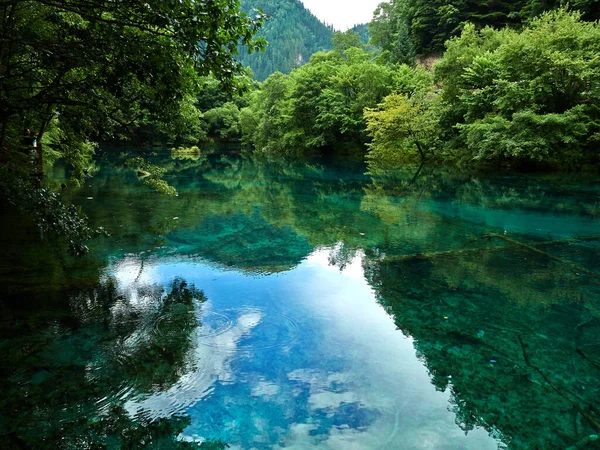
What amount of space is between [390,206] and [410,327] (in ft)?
29.6

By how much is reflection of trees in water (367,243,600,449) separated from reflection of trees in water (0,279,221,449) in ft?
8.60

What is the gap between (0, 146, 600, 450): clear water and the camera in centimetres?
338

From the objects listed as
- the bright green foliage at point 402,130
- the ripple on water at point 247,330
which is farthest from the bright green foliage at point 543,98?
the ripple on water at point 247,330

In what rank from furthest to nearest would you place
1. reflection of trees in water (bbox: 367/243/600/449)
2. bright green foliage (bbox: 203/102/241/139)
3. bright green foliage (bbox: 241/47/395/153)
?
bright green foliage (bbox: 203/102/241/139) → bright green foliage (bbox: 241/47/395/153) → reflection of trees in water (bbox: 367/243/600/449)

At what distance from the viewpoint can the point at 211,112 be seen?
64.3 meters

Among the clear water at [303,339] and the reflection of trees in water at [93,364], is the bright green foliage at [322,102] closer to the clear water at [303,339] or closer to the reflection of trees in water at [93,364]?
the clear water at [303,339]

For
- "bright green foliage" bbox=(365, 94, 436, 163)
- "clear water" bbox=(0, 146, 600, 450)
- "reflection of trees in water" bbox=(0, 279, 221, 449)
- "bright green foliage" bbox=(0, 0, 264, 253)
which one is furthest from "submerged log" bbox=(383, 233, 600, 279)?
"bright green foliage" bbox=(365, 94, 436, 163)

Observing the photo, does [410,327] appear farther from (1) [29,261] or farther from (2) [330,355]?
(1) [29,261]

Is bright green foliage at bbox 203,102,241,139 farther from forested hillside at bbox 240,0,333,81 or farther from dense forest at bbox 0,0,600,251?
forested hillside at bbox 240,0,333,81

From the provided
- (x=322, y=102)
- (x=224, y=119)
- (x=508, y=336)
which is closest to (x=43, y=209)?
(x=508, y=336)

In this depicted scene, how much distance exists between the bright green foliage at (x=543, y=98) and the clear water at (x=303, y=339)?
40.6ft

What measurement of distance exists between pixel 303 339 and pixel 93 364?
2348 millimetres

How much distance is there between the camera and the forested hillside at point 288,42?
14844cm

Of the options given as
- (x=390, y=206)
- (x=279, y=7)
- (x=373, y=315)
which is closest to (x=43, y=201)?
(x=373, y=315)
